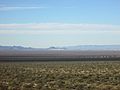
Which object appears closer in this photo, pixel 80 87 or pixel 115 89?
pixel 115 89

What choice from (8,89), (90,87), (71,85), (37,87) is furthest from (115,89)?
(8,89)

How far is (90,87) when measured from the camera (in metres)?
27.1

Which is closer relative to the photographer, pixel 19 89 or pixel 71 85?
pixel 19 89

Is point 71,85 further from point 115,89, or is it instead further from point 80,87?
point 115,89

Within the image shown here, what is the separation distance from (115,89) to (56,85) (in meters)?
5.70

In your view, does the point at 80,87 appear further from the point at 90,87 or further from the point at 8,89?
the point at 8,89

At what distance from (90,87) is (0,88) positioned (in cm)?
738

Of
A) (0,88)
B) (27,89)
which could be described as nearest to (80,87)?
(27,89)

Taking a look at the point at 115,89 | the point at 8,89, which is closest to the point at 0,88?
the point at 8,89

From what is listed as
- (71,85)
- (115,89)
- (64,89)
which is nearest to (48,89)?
(64,89)

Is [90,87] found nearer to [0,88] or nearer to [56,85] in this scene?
[56,85]

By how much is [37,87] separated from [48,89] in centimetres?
135

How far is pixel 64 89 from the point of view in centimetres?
2619

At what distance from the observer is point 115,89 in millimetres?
25344
